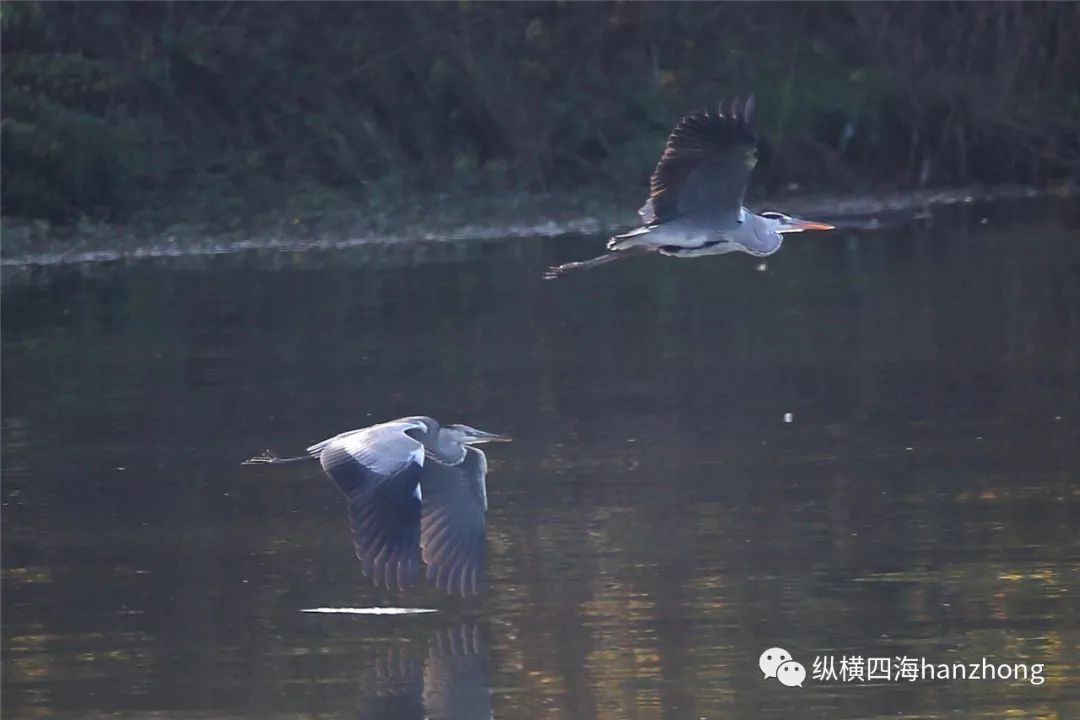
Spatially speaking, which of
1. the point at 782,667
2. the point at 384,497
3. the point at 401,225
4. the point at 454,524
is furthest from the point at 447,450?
the point at 401,225

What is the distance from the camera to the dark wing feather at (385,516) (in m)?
7.77

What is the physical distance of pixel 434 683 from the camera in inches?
298

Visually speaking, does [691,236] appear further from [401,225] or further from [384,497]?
[401,225]

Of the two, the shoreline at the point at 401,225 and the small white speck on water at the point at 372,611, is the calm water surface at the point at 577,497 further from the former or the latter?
the shoreline at the point at 401,225

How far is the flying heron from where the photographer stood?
9.45m

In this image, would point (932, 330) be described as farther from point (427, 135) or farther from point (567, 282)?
point (427, 135)

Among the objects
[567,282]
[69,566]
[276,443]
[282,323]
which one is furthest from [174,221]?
[69,566]

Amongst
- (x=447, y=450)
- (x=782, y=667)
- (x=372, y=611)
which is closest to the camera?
(x=782, y=667)

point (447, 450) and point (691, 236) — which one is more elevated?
point (691, 236)

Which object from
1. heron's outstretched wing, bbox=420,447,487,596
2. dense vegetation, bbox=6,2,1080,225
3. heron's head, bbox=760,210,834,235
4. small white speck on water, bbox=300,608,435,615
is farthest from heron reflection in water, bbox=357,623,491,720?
dense vegetation, bbox=6,2,1080,225

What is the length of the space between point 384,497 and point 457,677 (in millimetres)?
717

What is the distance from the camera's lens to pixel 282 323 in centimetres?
1719

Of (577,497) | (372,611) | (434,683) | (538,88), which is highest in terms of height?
(538,88)

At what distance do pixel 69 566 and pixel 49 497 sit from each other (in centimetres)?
→ 153
